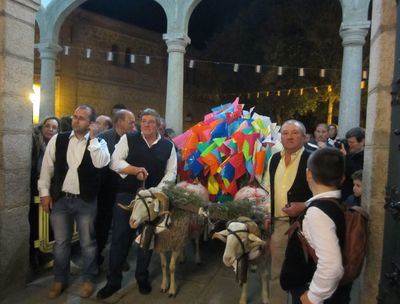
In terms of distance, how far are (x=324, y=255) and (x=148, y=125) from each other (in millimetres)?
2491

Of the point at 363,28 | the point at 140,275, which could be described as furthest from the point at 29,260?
the point at 363,28

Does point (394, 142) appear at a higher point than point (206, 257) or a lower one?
higher

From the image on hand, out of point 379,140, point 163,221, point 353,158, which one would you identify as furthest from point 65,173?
point 353,158

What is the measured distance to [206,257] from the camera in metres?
5.13

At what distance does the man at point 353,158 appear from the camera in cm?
425

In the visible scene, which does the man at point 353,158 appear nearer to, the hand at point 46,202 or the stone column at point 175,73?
the hand at point 46,202

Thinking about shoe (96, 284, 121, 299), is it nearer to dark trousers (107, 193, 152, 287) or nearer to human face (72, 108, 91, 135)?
dark trousers (107, 193, 152, 287)

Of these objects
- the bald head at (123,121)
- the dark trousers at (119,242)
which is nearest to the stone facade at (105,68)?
the bald head at (123,121)

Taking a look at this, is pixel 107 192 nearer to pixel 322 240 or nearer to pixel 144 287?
pixel 144 287

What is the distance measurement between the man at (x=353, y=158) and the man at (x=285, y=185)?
53.8 inches

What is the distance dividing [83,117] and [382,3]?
2.93 m

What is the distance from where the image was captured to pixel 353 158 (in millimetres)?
4273

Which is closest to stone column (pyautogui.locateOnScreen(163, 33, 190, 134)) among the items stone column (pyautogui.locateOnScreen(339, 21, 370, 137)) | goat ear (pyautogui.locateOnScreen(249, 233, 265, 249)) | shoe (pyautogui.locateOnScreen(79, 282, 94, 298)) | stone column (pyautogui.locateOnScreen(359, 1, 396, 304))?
stone column (pyautogui.locateOnScreen(339, 21, 370, 137))

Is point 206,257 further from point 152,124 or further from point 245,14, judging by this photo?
point 245,14
